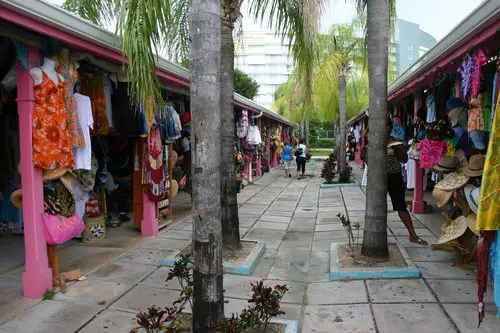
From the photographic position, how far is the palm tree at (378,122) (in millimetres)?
5371

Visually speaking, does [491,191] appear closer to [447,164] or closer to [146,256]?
[447,164]

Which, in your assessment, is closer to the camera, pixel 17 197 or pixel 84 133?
pixel 17 197

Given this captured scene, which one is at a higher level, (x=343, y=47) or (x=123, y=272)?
(x=343, y=47)

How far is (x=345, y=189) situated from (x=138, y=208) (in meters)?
7.78

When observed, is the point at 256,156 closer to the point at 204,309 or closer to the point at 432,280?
the point at 432,280

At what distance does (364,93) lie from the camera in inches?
1102

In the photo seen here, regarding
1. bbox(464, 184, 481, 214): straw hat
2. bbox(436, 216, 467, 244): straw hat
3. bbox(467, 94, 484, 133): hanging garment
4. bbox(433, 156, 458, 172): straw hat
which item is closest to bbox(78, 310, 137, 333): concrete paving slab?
bbox(464, 184, 481, 214): straw hat

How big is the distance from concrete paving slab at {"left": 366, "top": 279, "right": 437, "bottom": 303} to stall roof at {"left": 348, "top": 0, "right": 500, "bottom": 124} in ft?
9.16

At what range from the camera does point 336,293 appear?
466cm

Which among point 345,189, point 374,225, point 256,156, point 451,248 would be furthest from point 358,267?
point 256,156

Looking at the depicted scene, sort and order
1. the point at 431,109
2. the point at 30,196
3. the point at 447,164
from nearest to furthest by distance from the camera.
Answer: the point at 30,196, the point at 447,164, the point at 431,109

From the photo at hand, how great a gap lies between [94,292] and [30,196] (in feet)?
4.22

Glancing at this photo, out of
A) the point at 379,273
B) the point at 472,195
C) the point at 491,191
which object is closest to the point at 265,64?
the point at 379,273

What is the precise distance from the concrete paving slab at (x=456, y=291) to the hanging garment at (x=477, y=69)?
2195 millimetres
